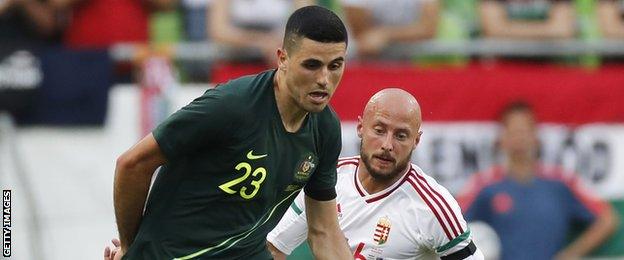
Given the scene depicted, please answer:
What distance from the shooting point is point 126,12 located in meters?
10.8

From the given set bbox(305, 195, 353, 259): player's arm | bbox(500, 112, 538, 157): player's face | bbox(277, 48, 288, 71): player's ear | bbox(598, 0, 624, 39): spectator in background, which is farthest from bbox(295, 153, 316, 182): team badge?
bbox(598, 0, 624, 39): spectator in background

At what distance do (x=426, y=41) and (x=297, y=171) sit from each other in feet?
16.7

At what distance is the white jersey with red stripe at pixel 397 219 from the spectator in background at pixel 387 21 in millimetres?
3631

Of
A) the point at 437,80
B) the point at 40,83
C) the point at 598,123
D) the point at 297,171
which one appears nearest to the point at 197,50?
the point at 40,83

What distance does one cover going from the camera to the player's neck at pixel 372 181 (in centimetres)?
756

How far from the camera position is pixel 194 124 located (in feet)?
19.9

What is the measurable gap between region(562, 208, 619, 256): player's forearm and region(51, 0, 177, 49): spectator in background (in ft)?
14.6

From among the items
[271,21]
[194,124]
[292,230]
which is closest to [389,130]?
[292,230]

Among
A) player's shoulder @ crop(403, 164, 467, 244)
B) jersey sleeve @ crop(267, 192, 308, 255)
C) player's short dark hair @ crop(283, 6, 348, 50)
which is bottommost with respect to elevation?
jersey sleeve @ crop(267, 192, 308, 255)

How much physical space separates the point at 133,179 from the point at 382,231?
6.16 feet

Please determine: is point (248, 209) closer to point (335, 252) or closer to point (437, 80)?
point (335, 252)

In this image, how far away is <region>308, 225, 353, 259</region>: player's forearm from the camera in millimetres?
7133

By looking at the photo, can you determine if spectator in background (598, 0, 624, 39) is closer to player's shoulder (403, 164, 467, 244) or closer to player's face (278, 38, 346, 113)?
player's shoulder (403, 164, 467, 244)

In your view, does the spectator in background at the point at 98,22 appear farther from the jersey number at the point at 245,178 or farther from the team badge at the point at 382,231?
the jersey number at the point at 245,178
